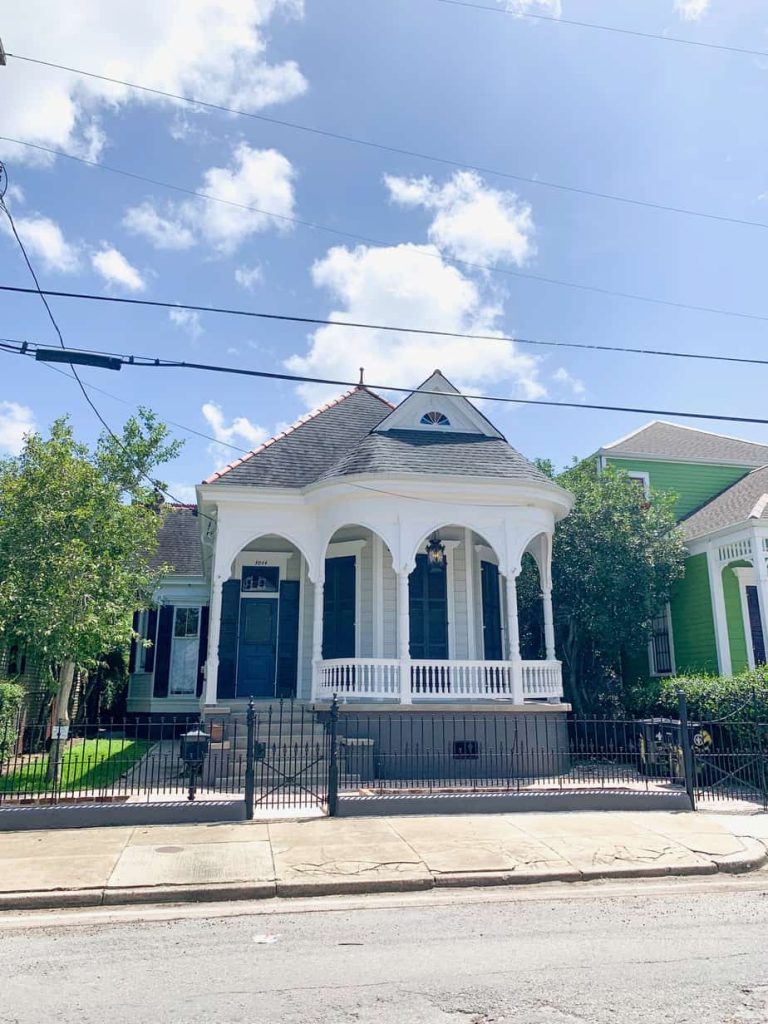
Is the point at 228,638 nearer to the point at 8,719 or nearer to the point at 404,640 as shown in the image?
the point at 404,640

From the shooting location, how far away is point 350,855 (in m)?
7.74

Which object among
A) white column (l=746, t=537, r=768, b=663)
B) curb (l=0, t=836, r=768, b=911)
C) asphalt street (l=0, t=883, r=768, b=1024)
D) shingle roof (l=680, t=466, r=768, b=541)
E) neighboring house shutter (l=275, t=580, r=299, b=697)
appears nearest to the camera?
asphalt street (l=0, t=883, r=768, b=1024)

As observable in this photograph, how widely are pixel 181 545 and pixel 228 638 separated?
9006mm

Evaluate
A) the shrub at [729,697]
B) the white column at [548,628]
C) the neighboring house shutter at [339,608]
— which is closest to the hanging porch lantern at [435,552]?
the neighboring house shutter at [339,608]

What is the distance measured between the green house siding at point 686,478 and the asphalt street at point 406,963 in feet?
52.5

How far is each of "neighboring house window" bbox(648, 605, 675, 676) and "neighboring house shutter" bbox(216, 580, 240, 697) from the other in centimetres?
1068

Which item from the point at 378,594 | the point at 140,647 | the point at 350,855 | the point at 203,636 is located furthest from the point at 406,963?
the point at 140,647

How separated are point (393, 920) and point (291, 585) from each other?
10.5 m

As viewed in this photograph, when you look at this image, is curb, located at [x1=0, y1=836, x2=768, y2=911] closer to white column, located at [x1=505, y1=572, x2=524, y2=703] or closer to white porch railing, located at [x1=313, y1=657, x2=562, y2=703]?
white column, located at [x1=505, y1=572, x2=524, y2=703]

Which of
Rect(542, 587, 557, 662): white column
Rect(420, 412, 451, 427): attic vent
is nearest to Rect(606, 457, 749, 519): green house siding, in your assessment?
Rect(420, 412, 451, 427): attic vent

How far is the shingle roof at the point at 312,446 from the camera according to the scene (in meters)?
14.8

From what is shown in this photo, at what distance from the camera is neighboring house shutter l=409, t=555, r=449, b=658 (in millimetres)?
15062

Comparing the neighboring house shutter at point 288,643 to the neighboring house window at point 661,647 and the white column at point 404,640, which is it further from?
the neighboring house window at point 661,647

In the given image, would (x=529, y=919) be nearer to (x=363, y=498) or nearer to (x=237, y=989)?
(x=237, y=989)
